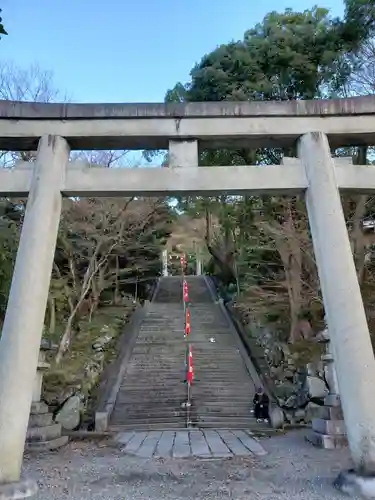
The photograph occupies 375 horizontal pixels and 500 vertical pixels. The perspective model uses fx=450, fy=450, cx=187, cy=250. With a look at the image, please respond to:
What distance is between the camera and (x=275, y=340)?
1505 centimetres

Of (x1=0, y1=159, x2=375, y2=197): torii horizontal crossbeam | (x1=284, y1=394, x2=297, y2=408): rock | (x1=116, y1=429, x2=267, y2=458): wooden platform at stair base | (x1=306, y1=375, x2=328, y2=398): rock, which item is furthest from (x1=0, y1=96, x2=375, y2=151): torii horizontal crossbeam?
(x1=284, y1=394, x2=297, y2=408): rock

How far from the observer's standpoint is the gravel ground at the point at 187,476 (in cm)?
460

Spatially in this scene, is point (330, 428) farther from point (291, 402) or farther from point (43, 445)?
point (43, 445)

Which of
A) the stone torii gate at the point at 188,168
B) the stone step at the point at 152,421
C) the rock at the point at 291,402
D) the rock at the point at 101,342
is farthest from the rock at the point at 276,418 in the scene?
the rock at the point at 101,342

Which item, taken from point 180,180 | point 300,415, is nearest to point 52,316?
point 300,415

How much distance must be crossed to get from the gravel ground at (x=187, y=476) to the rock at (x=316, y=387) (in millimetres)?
3136

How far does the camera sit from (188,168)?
17.9ft

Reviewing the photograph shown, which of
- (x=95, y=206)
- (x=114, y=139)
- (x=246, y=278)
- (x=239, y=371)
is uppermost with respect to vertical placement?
(x=95, y=206)

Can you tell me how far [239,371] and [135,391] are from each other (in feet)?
11.0

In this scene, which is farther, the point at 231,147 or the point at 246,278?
the point at 246,278

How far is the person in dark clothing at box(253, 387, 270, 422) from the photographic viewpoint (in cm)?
1102

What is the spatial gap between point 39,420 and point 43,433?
0.27 meters

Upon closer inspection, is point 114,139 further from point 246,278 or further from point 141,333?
point 246,278

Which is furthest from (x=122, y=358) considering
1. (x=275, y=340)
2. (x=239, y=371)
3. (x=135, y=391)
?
(x=275, y=340)
